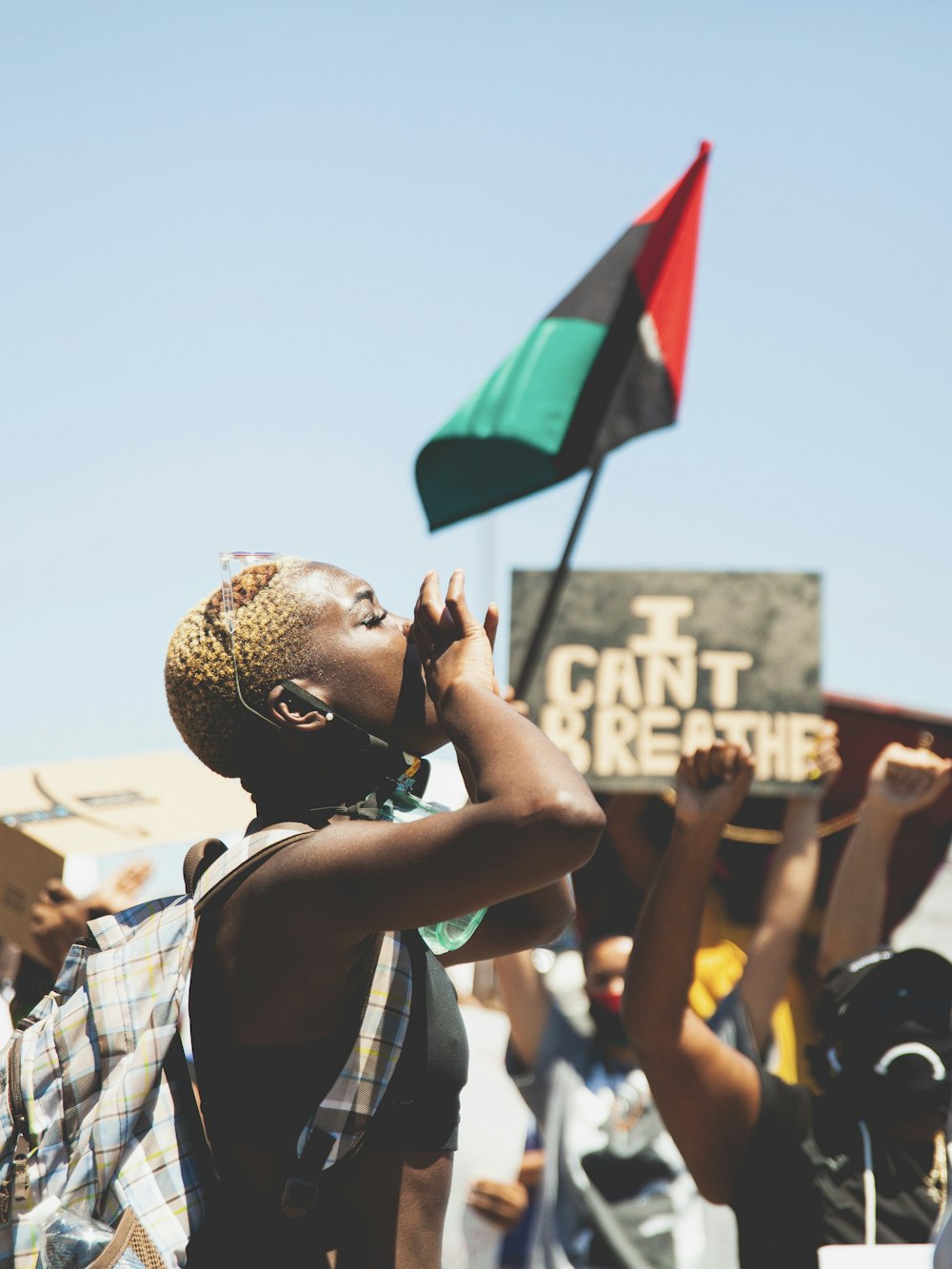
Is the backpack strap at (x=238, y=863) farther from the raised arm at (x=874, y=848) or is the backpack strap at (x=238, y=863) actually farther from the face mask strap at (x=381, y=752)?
the raised arm at (x=874, y=848)

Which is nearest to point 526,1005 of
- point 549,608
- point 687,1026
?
→ point 549,608

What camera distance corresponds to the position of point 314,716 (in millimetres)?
1976

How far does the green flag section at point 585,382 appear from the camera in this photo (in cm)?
510

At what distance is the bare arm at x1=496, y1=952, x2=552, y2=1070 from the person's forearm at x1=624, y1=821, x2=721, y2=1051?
6.07ft

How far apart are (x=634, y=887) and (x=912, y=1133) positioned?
2474 millimetres

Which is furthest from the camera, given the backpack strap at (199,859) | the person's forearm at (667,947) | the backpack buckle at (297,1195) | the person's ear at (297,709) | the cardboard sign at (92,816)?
the cardboard sign at (92,816)

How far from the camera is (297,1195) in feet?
5.89

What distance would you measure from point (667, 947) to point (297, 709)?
36.2 inches

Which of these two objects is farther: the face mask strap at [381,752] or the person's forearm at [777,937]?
the person's forearm at [777,937]

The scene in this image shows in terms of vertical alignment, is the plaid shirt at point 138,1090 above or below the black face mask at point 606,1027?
above

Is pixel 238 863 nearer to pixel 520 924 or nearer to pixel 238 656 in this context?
pixel 238 656

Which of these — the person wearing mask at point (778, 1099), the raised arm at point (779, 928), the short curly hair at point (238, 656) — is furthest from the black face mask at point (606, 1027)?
the short curly hair at point (238, 656)

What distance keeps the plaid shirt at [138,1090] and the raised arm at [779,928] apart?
7.51ft

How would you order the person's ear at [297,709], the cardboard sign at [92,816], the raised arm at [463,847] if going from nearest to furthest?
the raised arm at [463,847] → the person's ear at [297,709] → the cardboard sign at [92,816]
